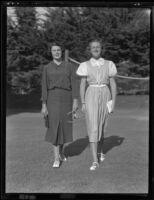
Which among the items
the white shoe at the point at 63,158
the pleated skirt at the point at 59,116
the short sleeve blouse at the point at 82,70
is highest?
the short sleeve blouse at the point at 82,70

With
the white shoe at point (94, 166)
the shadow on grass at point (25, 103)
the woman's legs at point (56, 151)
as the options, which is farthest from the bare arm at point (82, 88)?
the white shoe at point (94, 166)

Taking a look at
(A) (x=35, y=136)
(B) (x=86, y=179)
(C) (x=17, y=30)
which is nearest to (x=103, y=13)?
(C) (x=17, y=30)

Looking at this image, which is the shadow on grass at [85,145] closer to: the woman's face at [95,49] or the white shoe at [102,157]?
the white shoe at [102,157]

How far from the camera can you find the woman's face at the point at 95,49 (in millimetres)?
4180

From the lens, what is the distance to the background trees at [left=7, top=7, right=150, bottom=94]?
13.7 ft

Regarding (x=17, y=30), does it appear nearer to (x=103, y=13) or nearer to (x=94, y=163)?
(x=103, y=13)

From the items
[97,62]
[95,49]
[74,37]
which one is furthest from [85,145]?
[74,37]

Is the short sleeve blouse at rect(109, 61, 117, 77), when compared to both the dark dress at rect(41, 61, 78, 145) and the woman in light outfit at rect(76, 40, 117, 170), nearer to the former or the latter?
the woman in light outfit at rect(76, 40, 117, 170)

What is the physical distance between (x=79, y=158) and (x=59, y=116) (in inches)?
20.9

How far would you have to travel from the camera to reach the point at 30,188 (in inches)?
168

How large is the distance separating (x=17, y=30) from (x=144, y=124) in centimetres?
171

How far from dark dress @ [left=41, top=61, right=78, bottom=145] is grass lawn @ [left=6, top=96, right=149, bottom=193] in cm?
12

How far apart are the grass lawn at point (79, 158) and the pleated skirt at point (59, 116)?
8cm
